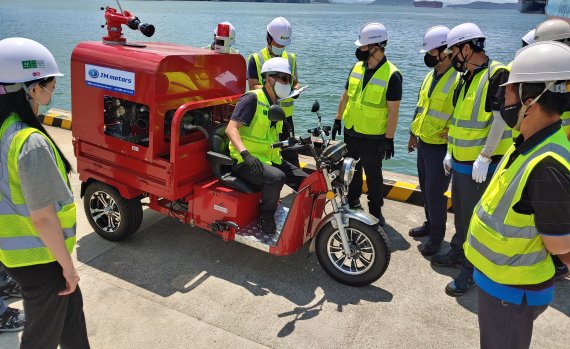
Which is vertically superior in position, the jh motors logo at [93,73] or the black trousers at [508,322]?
the jh motors logo at [93,73]

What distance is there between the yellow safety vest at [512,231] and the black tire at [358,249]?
154cm

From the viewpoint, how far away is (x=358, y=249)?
402 centimetres

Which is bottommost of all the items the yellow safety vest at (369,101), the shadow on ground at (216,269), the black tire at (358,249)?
the shadow on ground at (216,269)

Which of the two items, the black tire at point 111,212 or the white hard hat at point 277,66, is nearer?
the white hard hat at point 277,66

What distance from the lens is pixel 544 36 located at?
3.94 m

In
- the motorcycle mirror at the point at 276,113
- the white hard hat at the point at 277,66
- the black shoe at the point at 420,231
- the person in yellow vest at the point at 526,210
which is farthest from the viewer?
the black shoe at the point at 420,231

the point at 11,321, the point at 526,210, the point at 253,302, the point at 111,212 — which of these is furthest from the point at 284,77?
the point at 11,321

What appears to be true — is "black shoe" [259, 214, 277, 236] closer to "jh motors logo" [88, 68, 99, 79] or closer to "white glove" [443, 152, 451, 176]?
"white glove" [443, 152, 451, 176]

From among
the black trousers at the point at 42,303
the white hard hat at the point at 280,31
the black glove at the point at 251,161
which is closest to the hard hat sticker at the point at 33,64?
the black trousers at the point at 42,303

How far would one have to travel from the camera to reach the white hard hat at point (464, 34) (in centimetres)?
381

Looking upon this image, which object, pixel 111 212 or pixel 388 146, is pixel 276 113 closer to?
pixel 388 146

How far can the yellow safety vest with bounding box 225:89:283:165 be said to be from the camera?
13.7 ft

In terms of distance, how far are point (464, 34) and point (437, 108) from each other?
2.59 feet

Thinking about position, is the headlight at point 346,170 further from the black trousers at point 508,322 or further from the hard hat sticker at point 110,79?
the hard hat sticker at point 110,79
